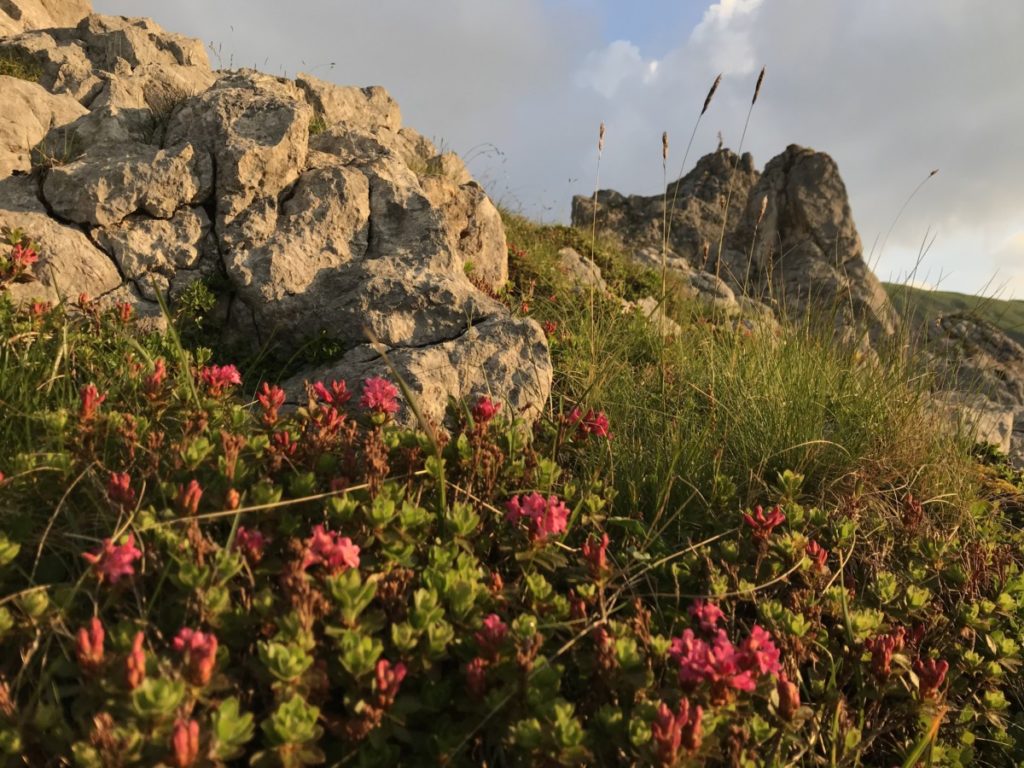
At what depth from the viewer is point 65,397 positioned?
3.48m

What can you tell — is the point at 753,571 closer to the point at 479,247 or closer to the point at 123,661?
the point at 123,661

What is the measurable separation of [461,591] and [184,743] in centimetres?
85

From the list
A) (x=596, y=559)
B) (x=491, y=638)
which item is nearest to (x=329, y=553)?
(x=491, y=638)

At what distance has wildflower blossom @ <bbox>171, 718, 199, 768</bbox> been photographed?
61.0 inches

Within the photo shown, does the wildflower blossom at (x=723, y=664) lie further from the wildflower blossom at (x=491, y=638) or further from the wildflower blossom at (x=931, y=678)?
the wildflower blossom at (x=931, y=678)

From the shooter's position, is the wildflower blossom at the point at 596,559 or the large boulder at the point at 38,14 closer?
the wildflower blossom at the point at 596,559

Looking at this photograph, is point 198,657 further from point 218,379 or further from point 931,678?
point 931,678

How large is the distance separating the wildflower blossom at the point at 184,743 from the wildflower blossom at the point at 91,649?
1.18 feet

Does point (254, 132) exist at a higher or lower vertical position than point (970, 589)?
higher

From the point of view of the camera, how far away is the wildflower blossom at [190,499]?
232cm

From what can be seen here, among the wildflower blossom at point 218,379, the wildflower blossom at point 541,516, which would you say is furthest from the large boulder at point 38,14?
the wildflower blossom at point 541,516

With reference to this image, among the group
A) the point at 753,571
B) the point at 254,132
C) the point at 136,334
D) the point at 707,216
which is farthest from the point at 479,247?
the point at 707,216

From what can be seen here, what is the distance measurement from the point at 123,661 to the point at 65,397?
2239 millimetres

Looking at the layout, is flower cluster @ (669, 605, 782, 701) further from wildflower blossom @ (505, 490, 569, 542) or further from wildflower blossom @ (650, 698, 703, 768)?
wildflower blossom @ (505, 490, 569, 542)
